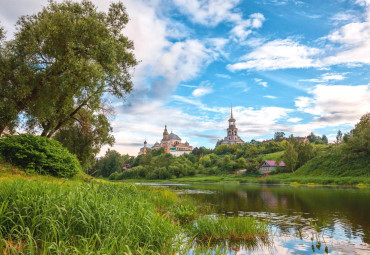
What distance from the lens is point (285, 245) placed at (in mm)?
9055

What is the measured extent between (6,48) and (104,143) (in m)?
14.1

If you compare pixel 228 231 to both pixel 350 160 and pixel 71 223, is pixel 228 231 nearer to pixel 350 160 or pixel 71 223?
pixel 71 223

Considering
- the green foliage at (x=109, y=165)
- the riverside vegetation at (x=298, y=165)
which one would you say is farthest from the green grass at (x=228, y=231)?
the green foliage at (x=109, y=165)

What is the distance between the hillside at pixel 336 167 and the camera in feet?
163

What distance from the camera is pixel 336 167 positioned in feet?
182

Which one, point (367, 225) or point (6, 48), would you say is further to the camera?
point (6, 48)

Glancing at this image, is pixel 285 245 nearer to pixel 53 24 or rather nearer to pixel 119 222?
pixel 119 222

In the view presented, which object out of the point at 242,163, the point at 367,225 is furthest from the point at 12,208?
the point at 242,163

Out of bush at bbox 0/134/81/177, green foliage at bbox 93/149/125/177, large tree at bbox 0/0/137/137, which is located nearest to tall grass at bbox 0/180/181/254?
bush at bbox 0/134/81/177

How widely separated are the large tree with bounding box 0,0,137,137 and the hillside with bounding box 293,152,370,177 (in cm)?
4862

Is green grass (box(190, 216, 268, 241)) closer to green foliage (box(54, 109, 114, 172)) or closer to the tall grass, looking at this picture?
the tall grass

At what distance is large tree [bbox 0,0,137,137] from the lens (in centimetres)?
1947

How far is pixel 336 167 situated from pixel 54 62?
2224 inches

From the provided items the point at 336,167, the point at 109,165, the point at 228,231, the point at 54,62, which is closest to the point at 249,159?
the point at 336,167
